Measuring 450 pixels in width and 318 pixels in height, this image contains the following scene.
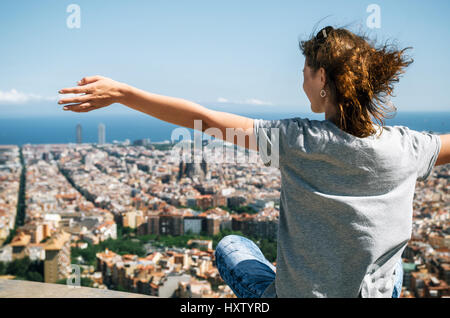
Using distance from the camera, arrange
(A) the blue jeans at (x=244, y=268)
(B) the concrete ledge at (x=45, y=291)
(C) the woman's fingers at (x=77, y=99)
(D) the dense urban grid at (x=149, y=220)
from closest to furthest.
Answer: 1. (C) the woman's fingers at (x=77, y=99)
2. (A) the blue jeans at (x=244, y=268)
3. (B) the concrete ledge at (x=45, y=291)
4. (D) the dense urban grid at (x=149, y=220)

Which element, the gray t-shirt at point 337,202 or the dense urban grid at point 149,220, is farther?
the dense urban grid at point 149,220

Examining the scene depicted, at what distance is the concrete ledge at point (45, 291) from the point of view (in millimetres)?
1637

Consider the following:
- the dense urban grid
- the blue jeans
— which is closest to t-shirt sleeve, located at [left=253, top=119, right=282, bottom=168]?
the blue jeans

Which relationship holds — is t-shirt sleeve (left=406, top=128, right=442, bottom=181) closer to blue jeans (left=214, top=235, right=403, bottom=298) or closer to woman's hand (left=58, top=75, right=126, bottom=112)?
blue jeans (left=214, top=235, right=403, bottom=298)

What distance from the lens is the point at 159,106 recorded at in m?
0.70

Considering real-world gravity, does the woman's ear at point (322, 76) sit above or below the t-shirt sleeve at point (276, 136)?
above

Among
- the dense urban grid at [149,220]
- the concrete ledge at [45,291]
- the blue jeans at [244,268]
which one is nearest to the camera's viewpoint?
the blue jeans at [244,268]

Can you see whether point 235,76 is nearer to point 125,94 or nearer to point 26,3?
point 26,3

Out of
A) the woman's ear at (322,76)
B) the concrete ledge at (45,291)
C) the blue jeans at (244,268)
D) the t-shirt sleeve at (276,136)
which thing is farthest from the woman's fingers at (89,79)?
the concrete ledge at (45,291)

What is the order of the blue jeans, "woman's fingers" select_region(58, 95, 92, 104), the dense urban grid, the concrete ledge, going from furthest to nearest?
the dense urban grid < the concrete ledge < the blue jeans < "woman's fingers" select_region(58, 95, 92, 104)

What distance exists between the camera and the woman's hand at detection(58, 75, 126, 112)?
678mm

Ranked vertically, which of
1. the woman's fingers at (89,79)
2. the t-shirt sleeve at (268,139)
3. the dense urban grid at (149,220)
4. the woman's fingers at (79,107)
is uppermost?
the woman's fingers at (89,79)

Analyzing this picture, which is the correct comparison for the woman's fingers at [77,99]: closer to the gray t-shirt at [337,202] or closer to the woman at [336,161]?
the woman at [336,161]

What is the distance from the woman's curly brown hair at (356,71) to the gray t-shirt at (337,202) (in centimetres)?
3
